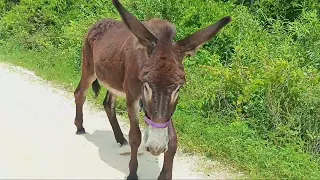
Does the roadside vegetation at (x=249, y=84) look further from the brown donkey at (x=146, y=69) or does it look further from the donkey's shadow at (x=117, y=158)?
the brown donkey at (x=146, y=69)

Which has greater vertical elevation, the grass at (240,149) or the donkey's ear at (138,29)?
the donkey's ear at (138,29)

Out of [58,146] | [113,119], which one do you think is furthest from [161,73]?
[58,146]

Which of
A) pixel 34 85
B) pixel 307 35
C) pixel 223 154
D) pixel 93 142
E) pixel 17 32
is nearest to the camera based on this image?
pixel 223 154

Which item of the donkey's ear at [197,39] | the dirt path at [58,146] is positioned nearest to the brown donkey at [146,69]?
the donkey's ear at [197,39]

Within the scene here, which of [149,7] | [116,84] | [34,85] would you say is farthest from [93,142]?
[149,7]

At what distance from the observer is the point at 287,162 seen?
4984 mm

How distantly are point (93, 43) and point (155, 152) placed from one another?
2.63 m

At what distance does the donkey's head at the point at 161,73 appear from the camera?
375cm

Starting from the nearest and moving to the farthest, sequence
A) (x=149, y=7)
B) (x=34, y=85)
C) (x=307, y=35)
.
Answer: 1. (x=307, y=35)
2. (x=34, y=85)
3. (x=149, y=7)

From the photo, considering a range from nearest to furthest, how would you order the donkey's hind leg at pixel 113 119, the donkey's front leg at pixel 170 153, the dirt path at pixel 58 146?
the donkey's front leg at pixel 170 153, the dirt path at pixel 58 146, the donkey's hind leg at pixel 113 119

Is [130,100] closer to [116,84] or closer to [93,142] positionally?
[116,84]

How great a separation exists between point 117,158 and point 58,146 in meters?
0.82

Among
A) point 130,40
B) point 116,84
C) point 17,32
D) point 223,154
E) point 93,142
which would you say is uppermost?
point 130,40

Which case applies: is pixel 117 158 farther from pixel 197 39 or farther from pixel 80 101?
pixel 197 39
